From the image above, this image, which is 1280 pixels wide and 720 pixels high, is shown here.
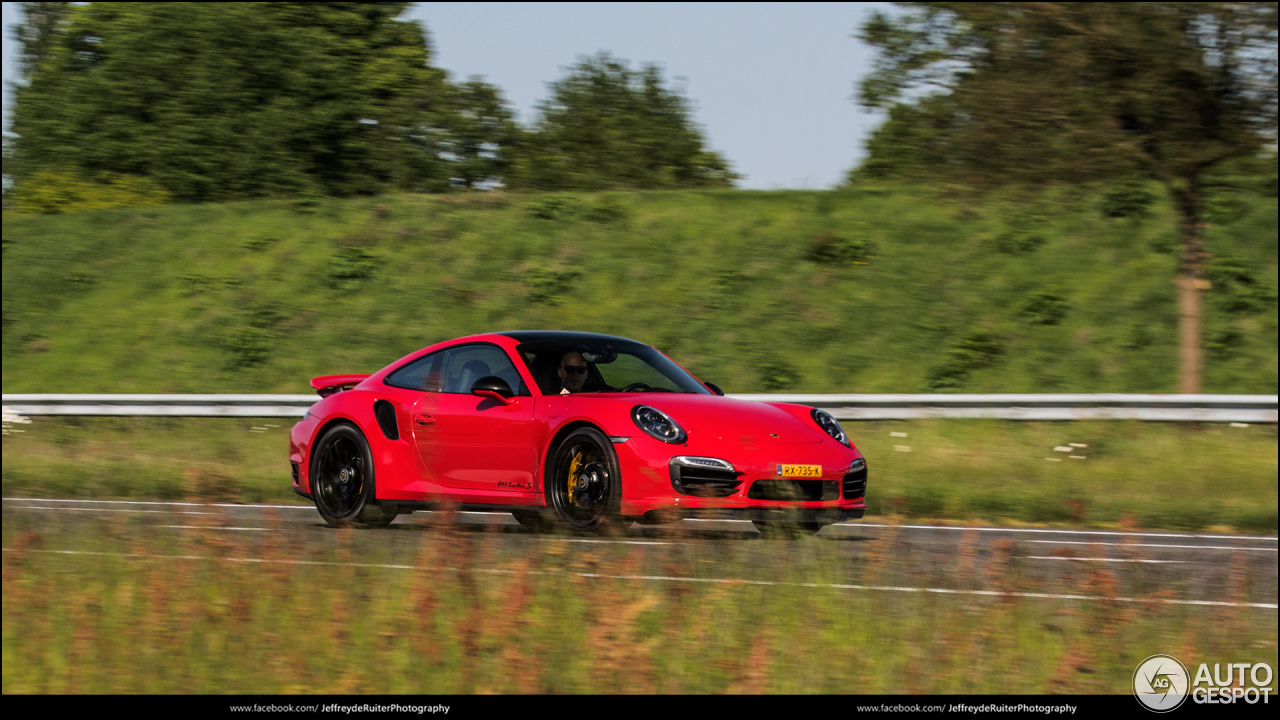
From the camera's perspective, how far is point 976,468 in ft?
44.7

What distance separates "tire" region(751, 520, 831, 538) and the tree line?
22563mm

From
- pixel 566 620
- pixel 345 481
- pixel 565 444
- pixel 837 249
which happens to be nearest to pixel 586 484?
pixel 565 444

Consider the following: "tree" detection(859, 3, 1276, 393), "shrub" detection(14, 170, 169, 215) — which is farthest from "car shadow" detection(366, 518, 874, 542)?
"shrub" detection(14, 170, 169, 215)

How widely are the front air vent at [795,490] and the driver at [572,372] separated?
5.46 feet

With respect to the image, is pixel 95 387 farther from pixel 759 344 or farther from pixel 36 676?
pixel 36 676

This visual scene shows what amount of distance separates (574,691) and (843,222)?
62.2 feet

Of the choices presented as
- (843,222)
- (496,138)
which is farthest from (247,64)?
(843,222)

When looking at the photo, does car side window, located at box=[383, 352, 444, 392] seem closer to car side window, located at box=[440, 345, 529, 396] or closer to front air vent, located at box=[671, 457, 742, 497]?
car side window, located at box=[440, 345, 529, 396]

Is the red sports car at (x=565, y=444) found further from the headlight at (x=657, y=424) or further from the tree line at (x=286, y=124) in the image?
the tree line at (x=286, y=124)

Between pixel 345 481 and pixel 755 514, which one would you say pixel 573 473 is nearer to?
pixel 755 514

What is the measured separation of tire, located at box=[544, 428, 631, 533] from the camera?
7.91 m

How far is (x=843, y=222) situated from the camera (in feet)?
75.1

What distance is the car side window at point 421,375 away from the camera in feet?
30.3

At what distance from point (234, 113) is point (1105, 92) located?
25530mm
